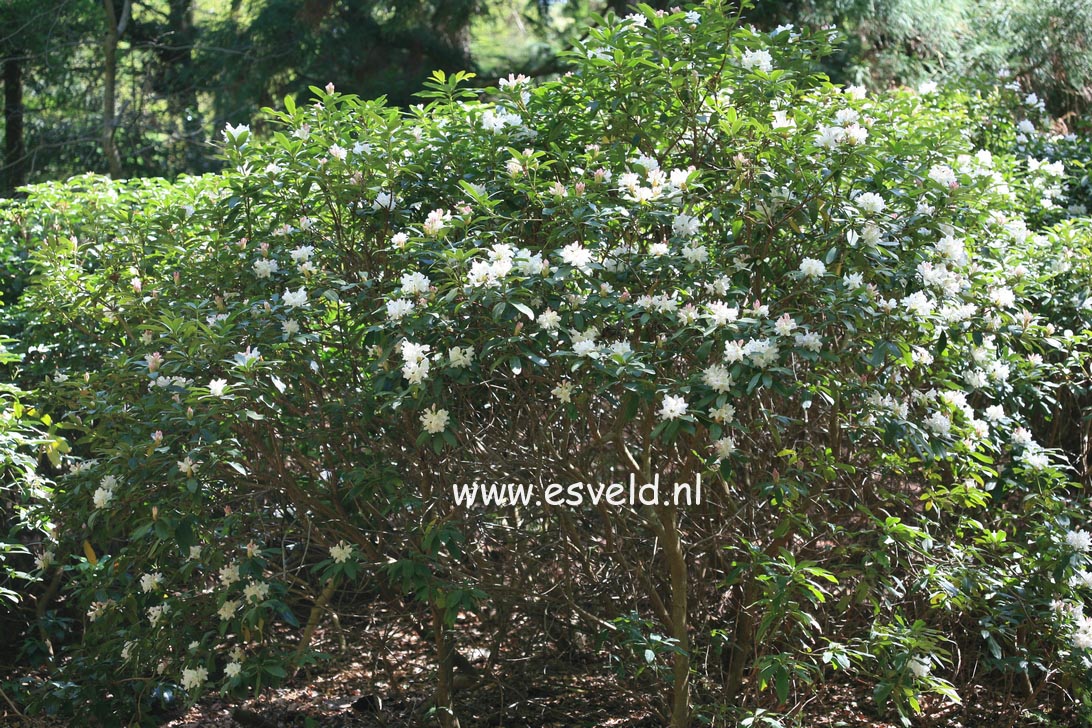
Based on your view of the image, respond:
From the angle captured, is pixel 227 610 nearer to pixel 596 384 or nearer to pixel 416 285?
pixel 416 285

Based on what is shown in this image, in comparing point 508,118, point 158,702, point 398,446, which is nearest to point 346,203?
point 508,118

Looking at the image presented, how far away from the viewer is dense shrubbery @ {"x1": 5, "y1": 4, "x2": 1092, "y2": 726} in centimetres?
284

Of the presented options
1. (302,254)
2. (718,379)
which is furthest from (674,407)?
(302,254)

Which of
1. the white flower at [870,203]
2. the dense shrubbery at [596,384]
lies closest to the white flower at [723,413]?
the dense shrubbery at [596,384]

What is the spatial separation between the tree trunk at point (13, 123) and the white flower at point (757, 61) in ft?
30.2

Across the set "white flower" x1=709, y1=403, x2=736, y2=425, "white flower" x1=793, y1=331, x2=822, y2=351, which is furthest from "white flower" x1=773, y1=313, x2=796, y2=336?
"white flower" x1=709, y1=403, x2=736, y2=425

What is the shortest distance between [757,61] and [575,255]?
0.87 m

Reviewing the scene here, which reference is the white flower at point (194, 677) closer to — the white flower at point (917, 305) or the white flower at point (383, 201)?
the white flower at point (383, 201)

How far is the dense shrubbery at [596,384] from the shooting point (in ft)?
9.32

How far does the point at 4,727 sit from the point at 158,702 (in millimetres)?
535

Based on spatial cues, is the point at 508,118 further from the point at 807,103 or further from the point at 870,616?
the point at 870,616

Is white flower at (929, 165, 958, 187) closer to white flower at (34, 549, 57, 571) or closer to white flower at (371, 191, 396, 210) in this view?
white flower at (371, 191, 396, 210)

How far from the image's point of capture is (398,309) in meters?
2.71

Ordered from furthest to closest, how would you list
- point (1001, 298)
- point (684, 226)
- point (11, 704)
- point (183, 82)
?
1. point (183, 82)
2. point (11, 704)
3. point (1001, 298)
4. point (684, 226)
